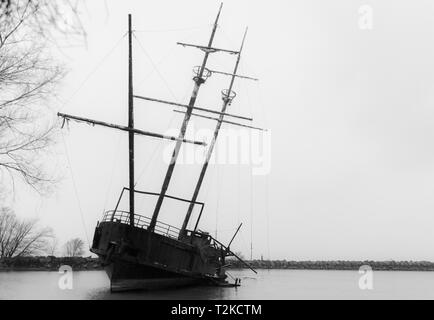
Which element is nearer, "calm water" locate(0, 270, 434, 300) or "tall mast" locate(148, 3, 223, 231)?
"calm water" locate(0, 270, 434, 300)

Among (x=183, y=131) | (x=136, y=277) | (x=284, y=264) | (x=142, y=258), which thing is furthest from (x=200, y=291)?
(x=284, y=264)

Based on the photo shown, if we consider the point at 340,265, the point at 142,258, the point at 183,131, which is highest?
the point at 183,131

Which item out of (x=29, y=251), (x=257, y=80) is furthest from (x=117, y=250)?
(x=29, y=251)

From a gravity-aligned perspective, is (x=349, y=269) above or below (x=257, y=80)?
below

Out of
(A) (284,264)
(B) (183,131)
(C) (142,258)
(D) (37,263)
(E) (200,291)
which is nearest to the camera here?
(C) (142,258)

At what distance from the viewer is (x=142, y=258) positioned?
18.3m

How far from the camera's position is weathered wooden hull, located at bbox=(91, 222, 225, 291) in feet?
58.6

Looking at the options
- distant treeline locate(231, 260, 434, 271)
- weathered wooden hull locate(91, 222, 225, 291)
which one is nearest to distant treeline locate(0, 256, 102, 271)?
weathered wooden hull locate(91, 222, 225, 291)

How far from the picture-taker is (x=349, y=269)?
247ft

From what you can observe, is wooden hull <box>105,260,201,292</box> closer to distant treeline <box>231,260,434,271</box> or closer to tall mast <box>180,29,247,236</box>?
tall mast <box>180,29,247,236</box>

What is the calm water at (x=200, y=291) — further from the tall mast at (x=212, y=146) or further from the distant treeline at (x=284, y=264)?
the distant treeline at (x=284, y=264)

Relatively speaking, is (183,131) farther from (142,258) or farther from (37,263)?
(37,263)
